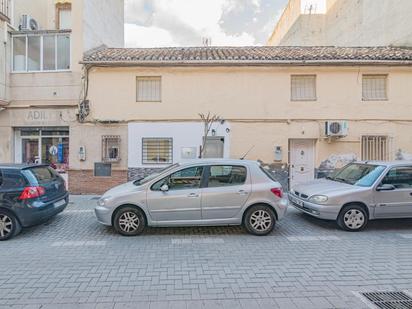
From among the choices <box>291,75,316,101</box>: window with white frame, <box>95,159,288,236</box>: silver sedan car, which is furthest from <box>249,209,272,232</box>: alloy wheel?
<box>291,75,316,101</box>: window with white frame

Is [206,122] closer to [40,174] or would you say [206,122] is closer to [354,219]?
[40,174]

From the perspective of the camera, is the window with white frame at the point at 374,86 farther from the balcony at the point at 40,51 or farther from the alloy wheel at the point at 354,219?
the balcony at the point at 40,51

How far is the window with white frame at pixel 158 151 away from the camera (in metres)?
10.2

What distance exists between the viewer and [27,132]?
1059 cm

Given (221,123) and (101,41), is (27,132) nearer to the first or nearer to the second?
(101,41)

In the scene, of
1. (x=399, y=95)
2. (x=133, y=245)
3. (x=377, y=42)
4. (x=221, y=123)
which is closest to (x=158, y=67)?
(x=221, y=123)

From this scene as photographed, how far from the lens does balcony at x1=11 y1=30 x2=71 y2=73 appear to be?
34.2 feet

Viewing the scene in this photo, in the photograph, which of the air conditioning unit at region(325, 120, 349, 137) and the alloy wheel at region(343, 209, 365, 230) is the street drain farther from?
the air conditioning unit at region(325, 120, 349, 137)

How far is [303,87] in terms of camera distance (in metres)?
10.4

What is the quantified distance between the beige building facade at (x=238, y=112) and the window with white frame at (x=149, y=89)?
0.04 m

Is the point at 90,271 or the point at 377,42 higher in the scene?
the point at 377,42

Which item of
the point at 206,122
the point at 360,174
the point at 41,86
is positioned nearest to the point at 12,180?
the point at 41,86

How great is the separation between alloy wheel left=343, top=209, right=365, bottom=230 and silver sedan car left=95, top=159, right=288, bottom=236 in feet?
4.50

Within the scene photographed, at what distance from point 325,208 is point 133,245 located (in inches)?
152
